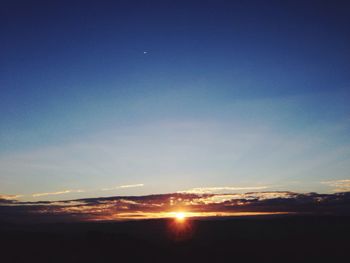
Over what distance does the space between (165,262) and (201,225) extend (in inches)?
4053

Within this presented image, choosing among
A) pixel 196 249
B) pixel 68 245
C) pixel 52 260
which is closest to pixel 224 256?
pixel 196 249

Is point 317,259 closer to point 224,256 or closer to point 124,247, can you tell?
point 224,256

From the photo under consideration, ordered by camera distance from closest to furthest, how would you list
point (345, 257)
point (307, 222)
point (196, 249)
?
1. point (345, 257)
2. point (196, 249)
3. point (307, 222)

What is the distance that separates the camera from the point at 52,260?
57.5m

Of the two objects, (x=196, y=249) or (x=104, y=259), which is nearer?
(x=104, y=259)

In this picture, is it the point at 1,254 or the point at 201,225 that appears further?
the point at 201,225

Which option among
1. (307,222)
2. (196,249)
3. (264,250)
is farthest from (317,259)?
(307,222)

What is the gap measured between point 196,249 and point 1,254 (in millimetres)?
34161

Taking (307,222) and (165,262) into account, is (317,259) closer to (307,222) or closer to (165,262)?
(165,262)

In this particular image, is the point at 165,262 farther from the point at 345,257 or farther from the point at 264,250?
the point at 345,257

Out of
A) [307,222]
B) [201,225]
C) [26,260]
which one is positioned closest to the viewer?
[26,260]

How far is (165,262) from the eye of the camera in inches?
2319

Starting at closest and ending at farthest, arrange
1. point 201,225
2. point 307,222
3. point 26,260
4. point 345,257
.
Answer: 1. point 26,260
2. point 345,257
3. point 201,225
4. point 307,222

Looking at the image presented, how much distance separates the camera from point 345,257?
60.8 meters
